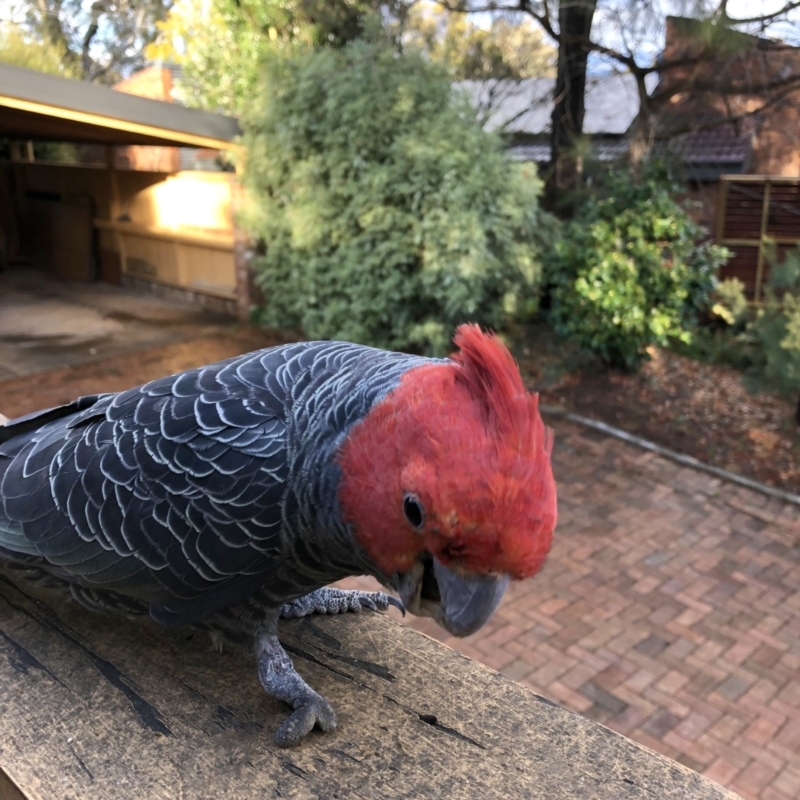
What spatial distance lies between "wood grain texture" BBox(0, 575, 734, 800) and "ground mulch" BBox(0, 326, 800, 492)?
15.2ft

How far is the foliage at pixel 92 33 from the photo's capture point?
17.5 meters

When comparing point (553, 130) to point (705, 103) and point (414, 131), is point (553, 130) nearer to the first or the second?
point (705, 103)

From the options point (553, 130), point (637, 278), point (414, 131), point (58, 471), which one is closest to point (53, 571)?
point (58, 471)

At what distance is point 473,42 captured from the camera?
6.61 metres

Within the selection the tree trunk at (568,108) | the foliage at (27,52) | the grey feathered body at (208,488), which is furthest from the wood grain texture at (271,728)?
the foliage at (27,52)

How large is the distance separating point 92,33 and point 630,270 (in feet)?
61.8

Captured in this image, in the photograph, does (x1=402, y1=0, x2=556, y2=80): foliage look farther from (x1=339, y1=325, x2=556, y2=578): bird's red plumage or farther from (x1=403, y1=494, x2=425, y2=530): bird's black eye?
(x1=403, y1=494, x2=425, y2=530): bird's black eye

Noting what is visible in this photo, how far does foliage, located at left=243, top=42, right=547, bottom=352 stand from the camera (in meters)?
5.66

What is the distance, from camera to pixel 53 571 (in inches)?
60.0

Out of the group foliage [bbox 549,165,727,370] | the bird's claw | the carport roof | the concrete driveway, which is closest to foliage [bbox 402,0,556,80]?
foliage [bbox 549,165,727,370]

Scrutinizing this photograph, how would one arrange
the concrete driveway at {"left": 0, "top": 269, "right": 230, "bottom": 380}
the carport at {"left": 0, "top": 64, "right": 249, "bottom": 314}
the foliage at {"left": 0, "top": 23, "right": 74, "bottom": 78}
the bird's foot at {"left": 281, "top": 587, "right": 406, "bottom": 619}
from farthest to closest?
1. the foliage at {"left": 0, "top": 23, "right": 74, "bottom": 78}
2. the concrete driveway at {"left": 0, "top": 269, "right": 230, "bottom": 380}
3. the carport at {"left": 0, "top": 64, "right": 249, "bottom": 314}
4. the bird's foot at {"left": 281, "top": 587, "right": 406, "bottom": 619}

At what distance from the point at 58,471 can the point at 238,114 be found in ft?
23.8

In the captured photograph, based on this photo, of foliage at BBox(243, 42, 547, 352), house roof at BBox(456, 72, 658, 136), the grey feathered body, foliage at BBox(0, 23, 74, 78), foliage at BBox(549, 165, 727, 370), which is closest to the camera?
the grey feathered body

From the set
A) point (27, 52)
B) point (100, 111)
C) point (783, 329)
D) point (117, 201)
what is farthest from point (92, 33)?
point (783, 329)
